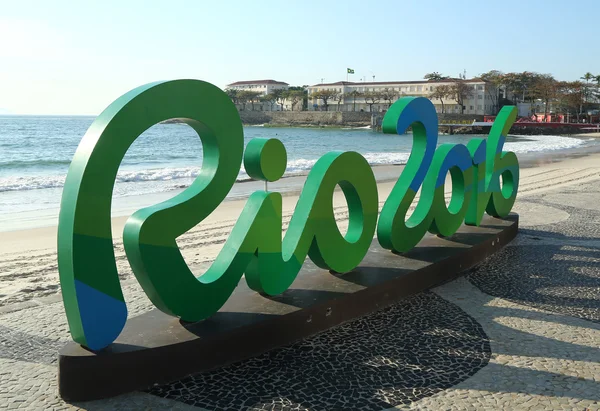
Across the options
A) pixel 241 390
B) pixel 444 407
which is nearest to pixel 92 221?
pixel 241 390

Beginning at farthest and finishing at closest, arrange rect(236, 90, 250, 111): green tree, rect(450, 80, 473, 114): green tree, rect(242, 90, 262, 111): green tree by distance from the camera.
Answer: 1. rect(236, 90, 250, 111): green tree
2. rect(242, 90, 262, 111): green tree
3. rect(450, 80, 473, 114): green tree

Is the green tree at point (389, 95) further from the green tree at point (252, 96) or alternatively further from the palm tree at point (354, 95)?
the green tree at point (252, 96)

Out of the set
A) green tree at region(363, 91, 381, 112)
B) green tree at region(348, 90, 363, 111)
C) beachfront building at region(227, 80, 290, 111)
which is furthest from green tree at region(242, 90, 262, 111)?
green tree at region(363, 91, 381, 112)

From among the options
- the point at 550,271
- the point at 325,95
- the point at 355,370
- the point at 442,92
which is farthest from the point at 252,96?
the point at 355,370

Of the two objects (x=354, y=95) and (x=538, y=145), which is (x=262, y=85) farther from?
(x=538, y=145)

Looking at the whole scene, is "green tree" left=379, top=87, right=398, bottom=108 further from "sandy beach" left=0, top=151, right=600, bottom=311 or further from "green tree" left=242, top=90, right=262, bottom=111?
"sandy beach" left=0, top=151, right=600, bottom=311

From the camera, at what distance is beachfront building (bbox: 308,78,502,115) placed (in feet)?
345

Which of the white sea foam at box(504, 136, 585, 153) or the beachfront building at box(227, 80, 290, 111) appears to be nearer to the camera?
the white sea foam at box(504, 136, 585, 153)

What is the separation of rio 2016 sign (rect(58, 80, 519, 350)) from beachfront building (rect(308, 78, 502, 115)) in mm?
92407

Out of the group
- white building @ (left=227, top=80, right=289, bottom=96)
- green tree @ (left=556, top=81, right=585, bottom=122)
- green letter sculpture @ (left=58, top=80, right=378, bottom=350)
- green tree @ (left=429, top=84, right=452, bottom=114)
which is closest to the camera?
green letter sculpture @ (left=58, top=80, right=378, bottom=350)

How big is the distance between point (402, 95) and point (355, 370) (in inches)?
4494

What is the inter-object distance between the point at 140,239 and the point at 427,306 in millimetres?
3330

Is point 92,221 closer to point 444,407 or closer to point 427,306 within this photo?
point 444,407

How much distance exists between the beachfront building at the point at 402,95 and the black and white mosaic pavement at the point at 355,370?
9387 centimetres
